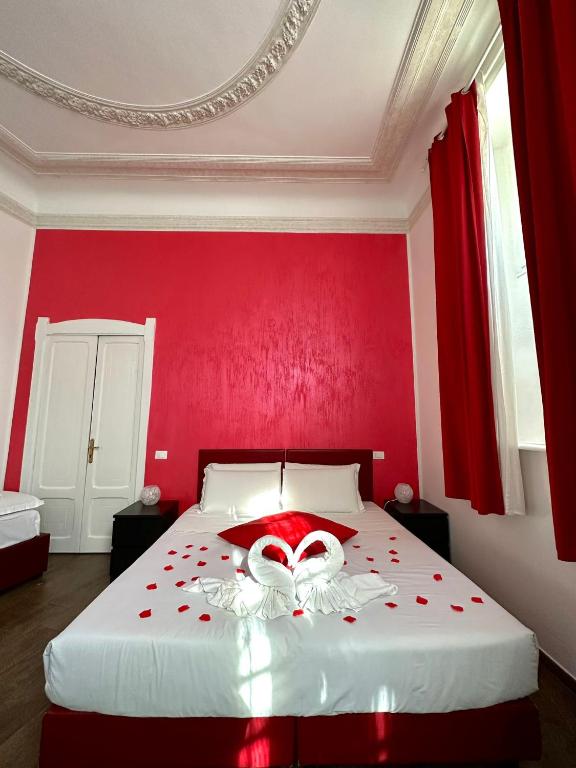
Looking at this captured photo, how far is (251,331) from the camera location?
3.59m

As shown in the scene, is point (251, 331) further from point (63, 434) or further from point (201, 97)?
point (63, 434)

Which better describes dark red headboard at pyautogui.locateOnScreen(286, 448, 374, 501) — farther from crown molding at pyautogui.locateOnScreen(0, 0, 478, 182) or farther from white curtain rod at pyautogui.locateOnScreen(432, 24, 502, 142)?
white curtain rod at pyautogui.locateOnScreen(432, 24, 502, 142)

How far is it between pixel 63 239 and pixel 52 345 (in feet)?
3.65

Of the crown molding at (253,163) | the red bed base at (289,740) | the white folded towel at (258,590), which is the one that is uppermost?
the crown molding at (253,163)

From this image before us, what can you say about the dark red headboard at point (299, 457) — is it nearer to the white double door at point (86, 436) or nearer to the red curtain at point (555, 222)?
the white double door at point (86, 436)

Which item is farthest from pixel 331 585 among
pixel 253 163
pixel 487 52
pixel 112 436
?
pixel 253 163

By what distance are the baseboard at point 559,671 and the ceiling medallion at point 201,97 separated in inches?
144

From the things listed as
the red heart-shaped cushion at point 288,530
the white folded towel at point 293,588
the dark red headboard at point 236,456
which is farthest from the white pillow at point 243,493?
the white folded towel at point 293,588

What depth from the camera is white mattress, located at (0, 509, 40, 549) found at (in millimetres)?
2656

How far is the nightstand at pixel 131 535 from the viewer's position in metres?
2.80

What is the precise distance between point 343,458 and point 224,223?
2.66 meters

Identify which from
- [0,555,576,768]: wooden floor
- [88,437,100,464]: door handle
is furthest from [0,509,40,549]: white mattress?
[88,437,100,464]: door handle

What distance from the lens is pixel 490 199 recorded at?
2.10 m

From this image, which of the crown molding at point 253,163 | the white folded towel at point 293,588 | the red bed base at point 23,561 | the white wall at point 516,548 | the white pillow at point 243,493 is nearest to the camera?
the white folded towel at point 293,588
